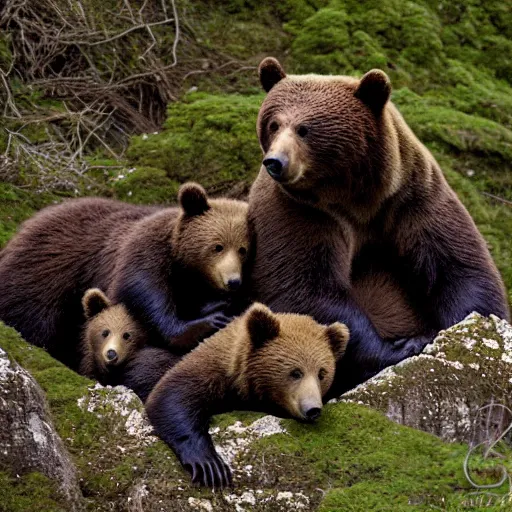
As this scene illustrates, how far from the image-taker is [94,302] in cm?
804

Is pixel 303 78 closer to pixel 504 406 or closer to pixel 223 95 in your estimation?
pixel 504 406

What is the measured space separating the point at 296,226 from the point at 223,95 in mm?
4801

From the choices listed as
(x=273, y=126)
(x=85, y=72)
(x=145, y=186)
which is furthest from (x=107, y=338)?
(x=85, y=72)

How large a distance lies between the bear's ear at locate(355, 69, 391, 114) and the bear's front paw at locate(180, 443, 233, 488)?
258 centimetres

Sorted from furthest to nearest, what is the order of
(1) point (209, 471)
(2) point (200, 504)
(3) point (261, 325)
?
(3) point (261, 325) < (1) point (209, 471) < (2) point (200, 504)

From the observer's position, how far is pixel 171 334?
7.88 metres

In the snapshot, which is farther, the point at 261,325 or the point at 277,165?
the point at 277,165

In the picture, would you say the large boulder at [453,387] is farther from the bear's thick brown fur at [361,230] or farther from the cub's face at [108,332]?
the cub's face at [108,332]

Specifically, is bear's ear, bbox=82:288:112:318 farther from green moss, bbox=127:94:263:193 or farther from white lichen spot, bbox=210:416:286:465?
green moss, bbox=127:94:263:193

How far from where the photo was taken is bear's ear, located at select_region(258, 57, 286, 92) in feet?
25.4

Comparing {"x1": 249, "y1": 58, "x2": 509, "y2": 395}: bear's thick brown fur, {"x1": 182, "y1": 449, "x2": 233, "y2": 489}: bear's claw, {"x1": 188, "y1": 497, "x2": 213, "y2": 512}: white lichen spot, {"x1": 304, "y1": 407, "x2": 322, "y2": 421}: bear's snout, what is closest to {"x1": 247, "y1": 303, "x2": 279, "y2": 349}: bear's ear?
{"x1": 304, "y1": 407, "x2": 322, "y2": 421}: bear's snout

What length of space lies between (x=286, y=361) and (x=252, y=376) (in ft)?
0.75

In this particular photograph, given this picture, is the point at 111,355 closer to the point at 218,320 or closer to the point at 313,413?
the point at 218,320

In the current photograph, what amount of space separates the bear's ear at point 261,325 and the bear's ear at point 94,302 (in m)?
1.64
